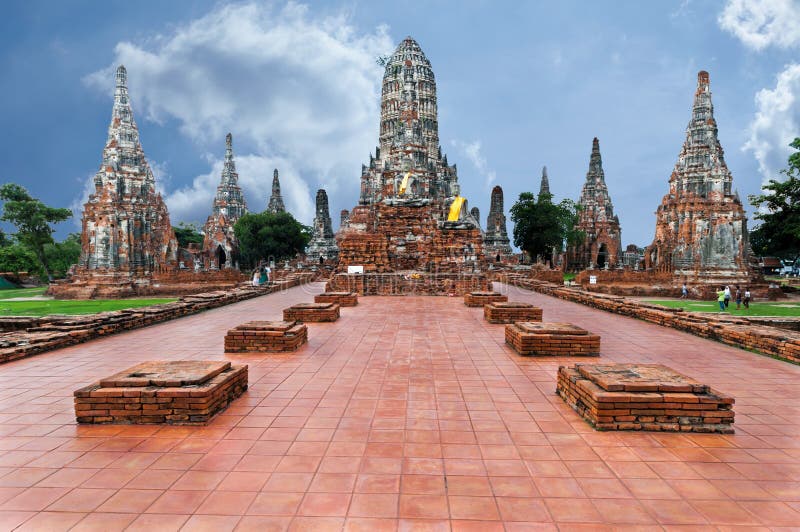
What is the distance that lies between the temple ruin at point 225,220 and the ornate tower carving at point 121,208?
1545 cm

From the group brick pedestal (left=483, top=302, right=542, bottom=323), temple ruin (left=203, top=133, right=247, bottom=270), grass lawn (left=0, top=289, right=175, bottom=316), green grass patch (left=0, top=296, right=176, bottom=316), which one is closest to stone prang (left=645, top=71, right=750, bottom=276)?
brick pedestal (left=483, top=302, right=542, bottom=323)

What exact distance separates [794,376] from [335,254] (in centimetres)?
3744

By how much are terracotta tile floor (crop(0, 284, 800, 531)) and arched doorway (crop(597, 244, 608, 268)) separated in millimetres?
42857

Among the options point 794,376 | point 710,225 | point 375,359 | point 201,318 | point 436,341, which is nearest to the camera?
point 794,376

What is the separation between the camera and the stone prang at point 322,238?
137 feet

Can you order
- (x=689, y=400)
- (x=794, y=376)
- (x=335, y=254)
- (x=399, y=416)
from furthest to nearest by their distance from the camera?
(x=335, y=254) < (x=794, y=376) < (x=399, y=416) < (x=689, y=400)

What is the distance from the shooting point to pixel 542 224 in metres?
41.1

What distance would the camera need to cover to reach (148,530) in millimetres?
2578

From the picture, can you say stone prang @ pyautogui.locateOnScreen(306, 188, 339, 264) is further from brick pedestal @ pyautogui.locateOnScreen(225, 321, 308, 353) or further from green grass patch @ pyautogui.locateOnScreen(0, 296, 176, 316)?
brick pedestal @ pyautogui.locateOnScreen(225, 321, 308, 353)

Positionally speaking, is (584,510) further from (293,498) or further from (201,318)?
(201,318)

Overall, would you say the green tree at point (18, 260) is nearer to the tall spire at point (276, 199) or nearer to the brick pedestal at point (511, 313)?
the tall spire at point (276, 199)

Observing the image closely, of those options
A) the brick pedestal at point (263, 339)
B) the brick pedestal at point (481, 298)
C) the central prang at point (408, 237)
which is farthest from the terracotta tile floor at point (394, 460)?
the central prang at point (408, 237)

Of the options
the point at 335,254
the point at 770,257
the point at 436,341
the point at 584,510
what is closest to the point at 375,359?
the point at 436,341

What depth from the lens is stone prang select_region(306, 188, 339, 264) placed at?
4181cm
